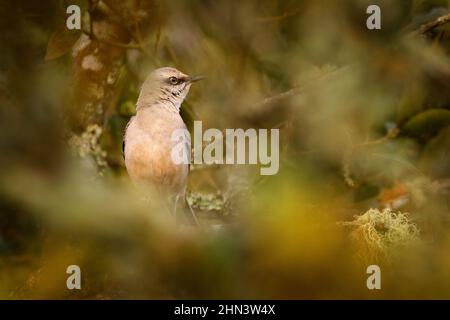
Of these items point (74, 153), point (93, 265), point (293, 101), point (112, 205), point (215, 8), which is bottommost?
point (93, 265)

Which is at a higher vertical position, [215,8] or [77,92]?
[215,8]

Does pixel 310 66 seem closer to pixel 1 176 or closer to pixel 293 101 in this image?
pixel 293 101

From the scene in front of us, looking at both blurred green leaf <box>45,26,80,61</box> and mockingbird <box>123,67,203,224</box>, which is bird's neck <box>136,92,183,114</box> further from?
blurred green leaf <box>45,26,80,61</box>

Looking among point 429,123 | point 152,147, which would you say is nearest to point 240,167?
point 152,147

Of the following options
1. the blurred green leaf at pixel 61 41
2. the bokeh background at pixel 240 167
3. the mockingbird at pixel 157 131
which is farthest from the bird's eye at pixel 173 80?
the blurred green leaf at pixel 61 41

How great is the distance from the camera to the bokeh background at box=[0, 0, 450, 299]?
8.77ft

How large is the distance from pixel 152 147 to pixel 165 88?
0.60ft

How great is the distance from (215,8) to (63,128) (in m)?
0.62

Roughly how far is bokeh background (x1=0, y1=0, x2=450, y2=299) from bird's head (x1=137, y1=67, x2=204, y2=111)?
0.40ft

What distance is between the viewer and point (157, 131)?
2.53 meters

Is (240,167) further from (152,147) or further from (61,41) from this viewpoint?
(61,41)

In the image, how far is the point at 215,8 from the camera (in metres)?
2.80

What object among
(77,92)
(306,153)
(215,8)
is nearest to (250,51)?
(215,8)

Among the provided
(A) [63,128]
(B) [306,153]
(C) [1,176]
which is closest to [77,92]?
(A) [63,128]
